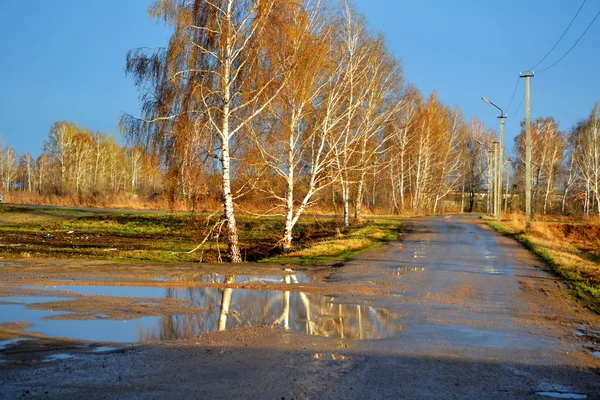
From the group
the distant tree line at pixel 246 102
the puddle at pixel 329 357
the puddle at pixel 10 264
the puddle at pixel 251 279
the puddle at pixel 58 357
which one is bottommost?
the puddle at pixel 329 357

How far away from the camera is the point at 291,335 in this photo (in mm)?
9305

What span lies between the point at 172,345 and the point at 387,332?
10.8ft

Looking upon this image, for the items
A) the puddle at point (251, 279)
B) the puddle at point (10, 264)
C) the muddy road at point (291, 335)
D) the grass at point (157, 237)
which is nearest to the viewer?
the muddy road at point (291, 335)

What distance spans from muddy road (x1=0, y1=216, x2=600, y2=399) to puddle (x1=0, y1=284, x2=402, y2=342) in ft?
0.10

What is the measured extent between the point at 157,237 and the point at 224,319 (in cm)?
2643

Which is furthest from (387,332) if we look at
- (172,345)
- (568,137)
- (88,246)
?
(568,137)

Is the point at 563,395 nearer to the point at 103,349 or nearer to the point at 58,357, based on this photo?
the point at 103,349

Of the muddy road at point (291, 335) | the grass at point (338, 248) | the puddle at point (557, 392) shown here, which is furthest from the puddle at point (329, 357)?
the grass at point (338, 248)

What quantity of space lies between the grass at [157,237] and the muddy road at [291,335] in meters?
5.67

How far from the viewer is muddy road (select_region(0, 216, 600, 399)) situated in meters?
6.77

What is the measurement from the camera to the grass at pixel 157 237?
2302cm

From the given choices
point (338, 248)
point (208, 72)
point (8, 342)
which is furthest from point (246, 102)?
point (8, 342)

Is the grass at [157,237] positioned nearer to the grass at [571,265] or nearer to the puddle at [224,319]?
the grass at [571,265]

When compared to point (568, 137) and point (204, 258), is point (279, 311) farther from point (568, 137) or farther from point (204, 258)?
point (568, 137)
